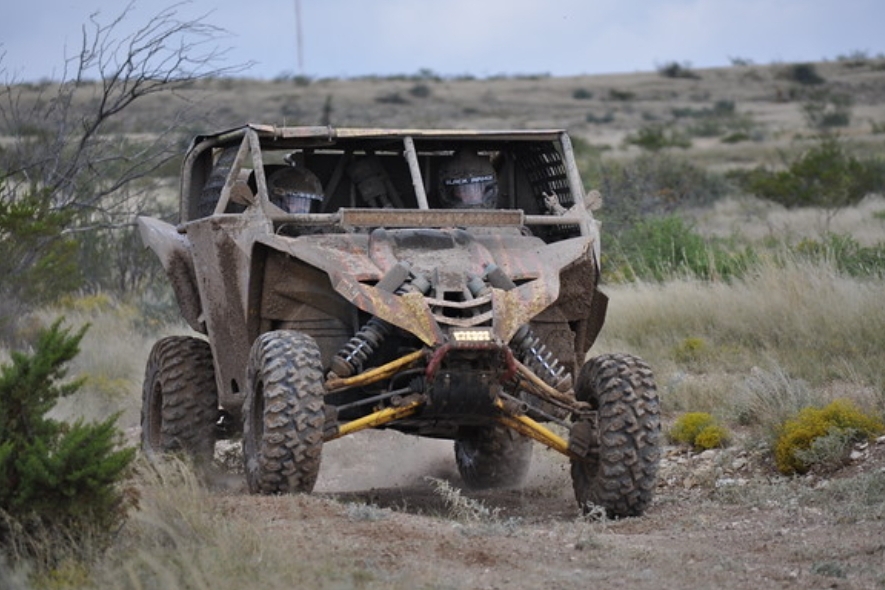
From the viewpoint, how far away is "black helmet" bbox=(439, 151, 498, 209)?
1052 cm

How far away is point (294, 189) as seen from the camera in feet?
33.6

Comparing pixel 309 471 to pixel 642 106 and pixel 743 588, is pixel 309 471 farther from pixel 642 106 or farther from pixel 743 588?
pixel 642 106

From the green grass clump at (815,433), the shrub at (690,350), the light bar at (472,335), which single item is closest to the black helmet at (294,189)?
the light bar at (472,335)

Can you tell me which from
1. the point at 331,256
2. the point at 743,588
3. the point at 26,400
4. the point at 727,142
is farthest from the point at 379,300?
the point at 727,142

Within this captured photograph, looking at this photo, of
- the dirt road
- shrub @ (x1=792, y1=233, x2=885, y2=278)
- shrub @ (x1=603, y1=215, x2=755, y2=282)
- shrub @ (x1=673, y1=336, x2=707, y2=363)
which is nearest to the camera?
the dirt road

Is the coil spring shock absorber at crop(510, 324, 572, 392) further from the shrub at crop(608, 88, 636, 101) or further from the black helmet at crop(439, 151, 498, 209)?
the shrub at crop(608, 88, 636, 101)

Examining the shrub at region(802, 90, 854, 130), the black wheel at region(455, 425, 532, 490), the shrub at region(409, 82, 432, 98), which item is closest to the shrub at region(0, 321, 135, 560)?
the black wheel at region(455, 425, 532, 490)

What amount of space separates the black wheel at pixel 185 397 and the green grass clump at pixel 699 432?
3.20 m

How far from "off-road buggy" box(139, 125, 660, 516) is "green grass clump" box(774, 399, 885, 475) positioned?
1434 mm

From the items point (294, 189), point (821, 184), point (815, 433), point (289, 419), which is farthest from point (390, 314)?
point (821, 184)

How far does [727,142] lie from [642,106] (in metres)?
21.1

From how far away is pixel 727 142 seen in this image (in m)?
52.3

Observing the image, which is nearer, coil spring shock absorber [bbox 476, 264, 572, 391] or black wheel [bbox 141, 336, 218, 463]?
coil spring shock absorber [bbox 476, 264, 572, 391]

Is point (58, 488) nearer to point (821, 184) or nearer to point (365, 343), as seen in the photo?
point (365, 343)
